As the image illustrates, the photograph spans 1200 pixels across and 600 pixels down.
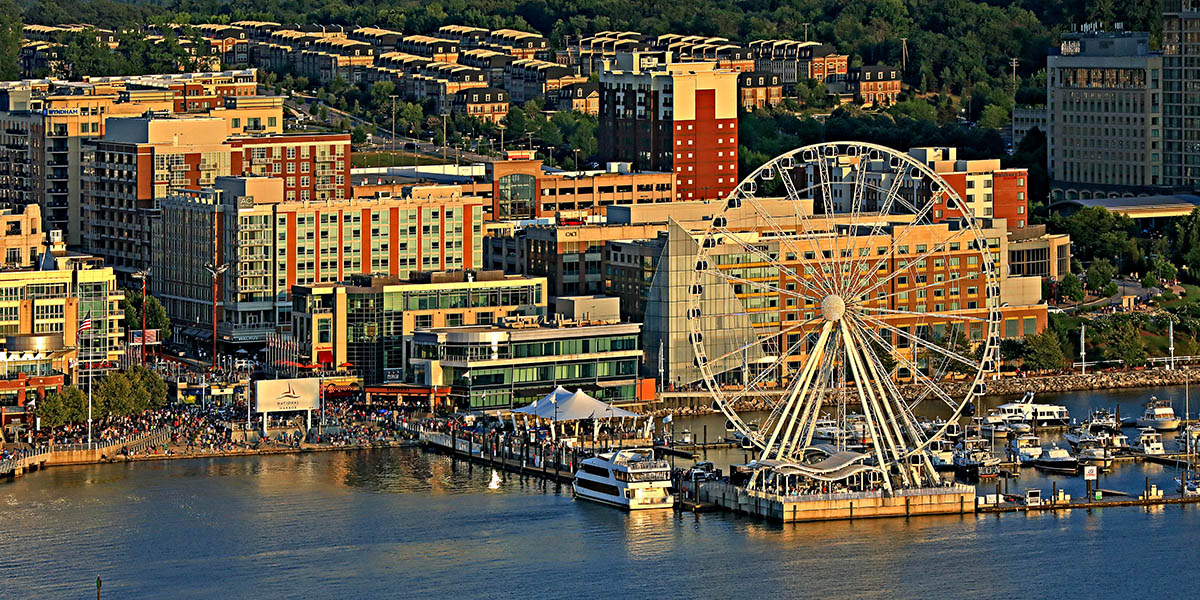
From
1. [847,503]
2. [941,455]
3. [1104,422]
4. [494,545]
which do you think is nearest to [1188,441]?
[1104,422]

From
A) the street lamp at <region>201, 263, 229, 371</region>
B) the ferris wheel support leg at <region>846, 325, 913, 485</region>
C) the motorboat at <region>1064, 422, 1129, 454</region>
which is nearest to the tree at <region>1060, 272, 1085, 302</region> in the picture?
the motorboat at <region>1064, 422, 1129, 454</region>

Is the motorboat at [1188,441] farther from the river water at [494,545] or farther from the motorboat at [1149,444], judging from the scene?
the river water at [494,545]

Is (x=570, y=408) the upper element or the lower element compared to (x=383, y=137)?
lower

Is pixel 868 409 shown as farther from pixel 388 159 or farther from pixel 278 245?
pixel 388 159

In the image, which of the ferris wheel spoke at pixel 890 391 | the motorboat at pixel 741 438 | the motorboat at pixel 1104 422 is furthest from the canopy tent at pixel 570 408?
the motorboat at pixel 1104 422

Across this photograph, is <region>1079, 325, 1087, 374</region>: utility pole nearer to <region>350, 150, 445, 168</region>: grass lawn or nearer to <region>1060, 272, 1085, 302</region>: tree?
<region>1060, 272, 1085, 302</region>: tree

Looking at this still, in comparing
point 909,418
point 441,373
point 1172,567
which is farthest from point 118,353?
point 1172,567
